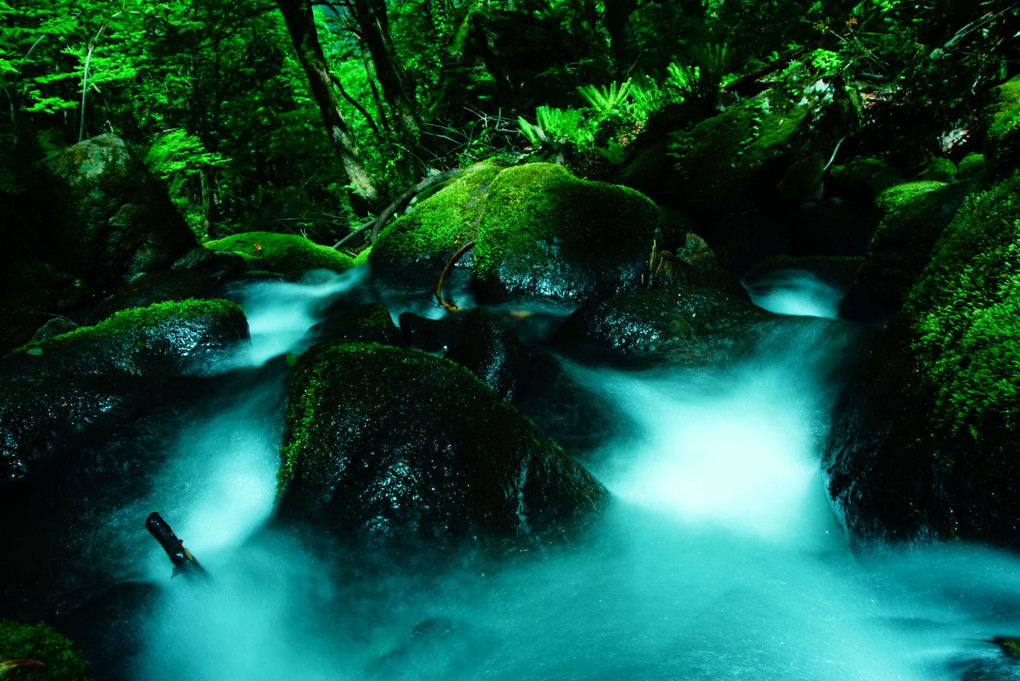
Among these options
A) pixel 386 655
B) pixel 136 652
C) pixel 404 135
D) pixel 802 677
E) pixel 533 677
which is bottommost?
pixel 802 677

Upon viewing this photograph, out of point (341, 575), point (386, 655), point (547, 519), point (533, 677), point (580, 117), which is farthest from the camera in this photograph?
point (580, 117)

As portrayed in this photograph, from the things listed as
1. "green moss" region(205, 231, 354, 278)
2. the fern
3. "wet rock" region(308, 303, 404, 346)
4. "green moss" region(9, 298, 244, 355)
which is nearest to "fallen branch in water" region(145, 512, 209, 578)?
"wet rock" region(308, 303, 404, 346)

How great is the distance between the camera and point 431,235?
22.0 ft

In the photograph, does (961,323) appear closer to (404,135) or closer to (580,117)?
(580,117)

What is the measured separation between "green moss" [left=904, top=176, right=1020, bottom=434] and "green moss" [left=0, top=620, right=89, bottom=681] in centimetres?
299

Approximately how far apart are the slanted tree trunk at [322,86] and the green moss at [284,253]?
2.76 metres

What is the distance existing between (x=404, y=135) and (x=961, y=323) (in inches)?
395

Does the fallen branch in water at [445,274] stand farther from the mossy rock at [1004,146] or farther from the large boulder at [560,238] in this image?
the mossy rock at [1004,146]

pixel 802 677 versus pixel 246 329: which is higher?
pixel 246 329

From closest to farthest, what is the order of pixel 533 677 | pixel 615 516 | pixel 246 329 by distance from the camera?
pixel 533 677 < pixel 615 516 < pixel 246 329

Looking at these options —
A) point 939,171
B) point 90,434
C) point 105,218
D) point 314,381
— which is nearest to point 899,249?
point 939,171

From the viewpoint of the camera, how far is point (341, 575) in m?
2.31

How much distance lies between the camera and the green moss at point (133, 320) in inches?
150

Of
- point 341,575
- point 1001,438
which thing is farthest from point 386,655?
point 1001,438
